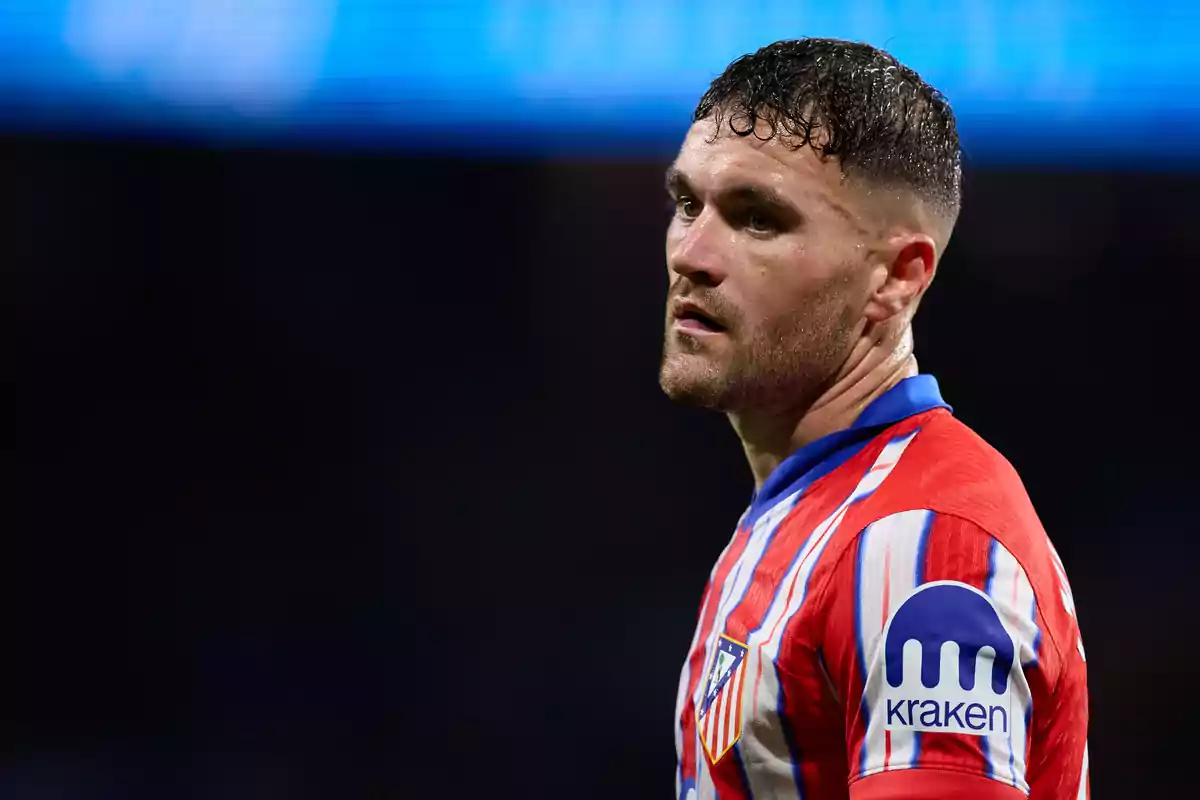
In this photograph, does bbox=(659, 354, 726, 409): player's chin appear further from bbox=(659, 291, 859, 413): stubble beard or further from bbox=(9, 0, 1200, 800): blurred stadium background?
bbox=(9, 0, 1200, 800): blurred stadium background

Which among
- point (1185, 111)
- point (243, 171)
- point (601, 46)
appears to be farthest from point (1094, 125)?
point (243, 171)

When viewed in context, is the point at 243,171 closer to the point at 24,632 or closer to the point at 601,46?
the point at 601,46

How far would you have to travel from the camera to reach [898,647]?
0.94 meters

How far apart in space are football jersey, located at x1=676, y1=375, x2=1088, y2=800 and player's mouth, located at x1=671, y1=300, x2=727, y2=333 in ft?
0.64

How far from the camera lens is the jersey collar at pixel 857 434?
125 cm

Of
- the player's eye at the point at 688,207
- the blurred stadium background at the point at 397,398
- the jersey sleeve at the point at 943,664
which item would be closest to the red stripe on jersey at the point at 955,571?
the jersey sleeve at the point at 943,664

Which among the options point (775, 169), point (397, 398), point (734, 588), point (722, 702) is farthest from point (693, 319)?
point (397, 398)

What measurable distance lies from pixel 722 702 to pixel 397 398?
2319 millimetres

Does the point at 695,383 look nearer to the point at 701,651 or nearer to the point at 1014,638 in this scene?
the point at 701,651

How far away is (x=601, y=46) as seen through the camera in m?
3.22

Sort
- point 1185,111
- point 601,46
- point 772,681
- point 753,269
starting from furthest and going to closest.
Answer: point 601,46, point 1185,111, point 753,269, point 772,681

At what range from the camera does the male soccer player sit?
938mm

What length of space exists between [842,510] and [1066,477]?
221 cm

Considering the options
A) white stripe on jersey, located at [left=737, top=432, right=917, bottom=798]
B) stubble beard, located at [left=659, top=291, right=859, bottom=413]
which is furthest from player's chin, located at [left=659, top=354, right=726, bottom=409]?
white stripe on jersey, located at [left=737, top=432, right=917, bottom=798]
